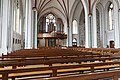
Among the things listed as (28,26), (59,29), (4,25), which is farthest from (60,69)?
(59,29)

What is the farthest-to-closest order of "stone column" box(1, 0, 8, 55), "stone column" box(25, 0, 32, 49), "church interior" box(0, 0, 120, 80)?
"stone column" box(25, 0, 32, 49) < "stone column" box(1, 0, 8, 55) < "church interior" box(0, 0, 120, 80)

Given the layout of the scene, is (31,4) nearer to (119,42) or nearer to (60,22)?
(119,42)

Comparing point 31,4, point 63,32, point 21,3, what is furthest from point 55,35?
point 31,4

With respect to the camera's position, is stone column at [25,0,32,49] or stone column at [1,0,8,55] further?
stone column at [25,0,32,49]

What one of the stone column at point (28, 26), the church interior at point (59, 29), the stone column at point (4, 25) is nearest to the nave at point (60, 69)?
the church interior at point (59, 29)

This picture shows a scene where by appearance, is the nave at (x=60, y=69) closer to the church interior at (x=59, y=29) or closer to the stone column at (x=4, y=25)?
the church interior at (x=59, y=29)

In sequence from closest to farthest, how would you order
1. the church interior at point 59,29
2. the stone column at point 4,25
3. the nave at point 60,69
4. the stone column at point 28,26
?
the nave at point 60,69 → the church interior at point 59,29 → the stone column at point 4,25 → the stone column at point 28,26

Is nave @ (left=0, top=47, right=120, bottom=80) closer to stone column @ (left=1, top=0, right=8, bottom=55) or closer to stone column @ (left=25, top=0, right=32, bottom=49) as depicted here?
stone column @ (left=1, top=0, right=8, bottom=55)

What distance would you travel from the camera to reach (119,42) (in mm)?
17500

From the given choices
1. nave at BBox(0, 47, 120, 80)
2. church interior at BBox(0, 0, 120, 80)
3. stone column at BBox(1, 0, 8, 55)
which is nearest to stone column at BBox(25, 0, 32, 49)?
church interior at BBox(0, 0, 120, 80)

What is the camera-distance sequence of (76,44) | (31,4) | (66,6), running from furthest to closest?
(76,44)
(66,6)
(31,4)

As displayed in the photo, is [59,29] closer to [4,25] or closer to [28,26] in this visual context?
[28,26]

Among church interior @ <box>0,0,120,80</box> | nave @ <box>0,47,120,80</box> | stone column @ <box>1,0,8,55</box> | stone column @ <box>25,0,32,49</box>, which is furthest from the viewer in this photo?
stone column @ <box>25,0,32,49</box>

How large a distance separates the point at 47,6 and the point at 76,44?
9.28 metres
